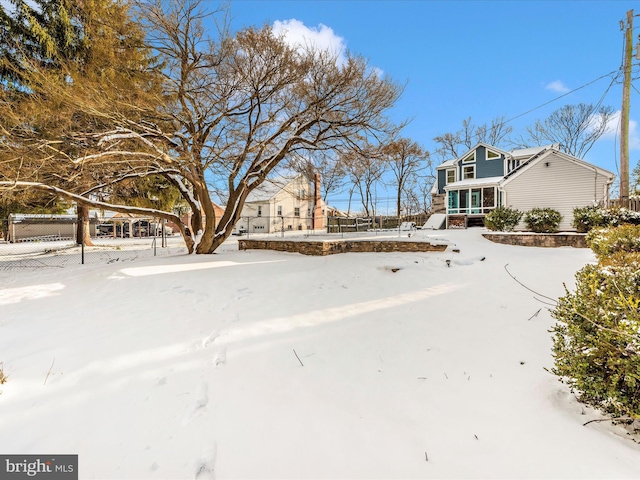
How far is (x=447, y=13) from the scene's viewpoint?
9.46m

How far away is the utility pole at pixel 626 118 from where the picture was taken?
30.0ft

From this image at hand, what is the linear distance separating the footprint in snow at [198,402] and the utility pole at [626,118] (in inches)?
508

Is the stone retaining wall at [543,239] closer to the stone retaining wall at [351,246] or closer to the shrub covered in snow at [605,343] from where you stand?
the stone retaining wall at [351,246]

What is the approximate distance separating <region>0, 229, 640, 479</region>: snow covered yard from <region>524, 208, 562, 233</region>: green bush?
6.98 metres

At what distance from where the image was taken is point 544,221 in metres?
11.1

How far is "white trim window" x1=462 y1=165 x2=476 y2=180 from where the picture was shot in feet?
68.7

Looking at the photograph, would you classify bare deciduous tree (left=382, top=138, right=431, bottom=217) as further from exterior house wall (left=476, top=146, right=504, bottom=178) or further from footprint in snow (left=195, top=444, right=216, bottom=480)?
footprint in snow (left=195, top=444, right=216, bottom=480)

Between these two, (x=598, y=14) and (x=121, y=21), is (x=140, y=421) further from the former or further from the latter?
(x=598, y=14)

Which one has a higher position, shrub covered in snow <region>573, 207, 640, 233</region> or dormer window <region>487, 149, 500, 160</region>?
dormer window <region>487, 149, 500, 160</region>

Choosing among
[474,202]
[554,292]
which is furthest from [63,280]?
[474,202]

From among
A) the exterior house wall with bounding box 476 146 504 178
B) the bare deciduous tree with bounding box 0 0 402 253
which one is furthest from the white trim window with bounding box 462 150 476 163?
the bare deciduous tree with bounding box 0 0 402 253

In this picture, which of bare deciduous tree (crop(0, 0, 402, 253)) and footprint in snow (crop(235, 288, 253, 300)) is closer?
footprint in snow (crop(235, 288, 253, 300))

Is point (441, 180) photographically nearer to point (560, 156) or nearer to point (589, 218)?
point (560, 156)

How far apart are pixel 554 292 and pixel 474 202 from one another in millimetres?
16207
